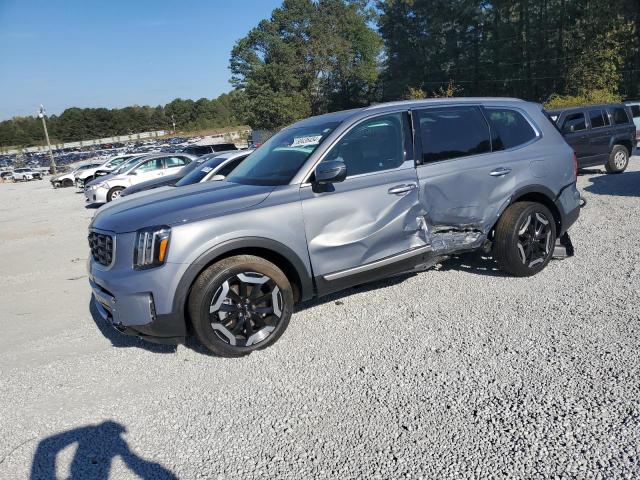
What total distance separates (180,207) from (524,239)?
10.9ft

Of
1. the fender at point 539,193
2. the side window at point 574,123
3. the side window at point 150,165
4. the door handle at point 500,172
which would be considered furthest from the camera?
the side window at point 150,165

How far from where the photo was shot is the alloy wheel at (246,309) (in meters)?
3.50

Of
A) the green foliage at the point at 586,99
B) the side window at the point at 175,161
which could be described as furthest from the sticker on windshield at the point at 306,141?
the green foliage at the point at 586,99

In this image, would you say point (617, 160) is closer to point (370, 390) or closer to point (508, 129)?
point (508, 129)

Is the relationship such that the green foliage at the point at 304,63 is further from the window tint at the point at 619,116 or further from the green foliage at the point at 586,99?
the window tint at the point at 619,116

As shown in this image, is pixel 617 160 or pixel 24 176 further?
pixel 24 176

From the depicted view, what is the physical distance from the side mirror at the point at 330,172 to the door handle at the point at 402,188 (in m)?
0.54

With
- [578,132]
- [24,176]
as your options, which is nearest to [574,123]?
[578,132]

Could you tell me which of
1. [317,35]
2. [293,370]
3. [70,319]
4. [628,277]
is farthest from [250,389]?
[317,35]

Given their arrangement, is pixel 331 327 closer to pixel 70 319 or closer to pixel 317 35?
pixel 70 319

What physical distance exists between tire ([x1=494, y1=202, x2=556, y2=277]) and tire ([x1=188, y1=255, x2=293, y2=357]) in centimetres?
227

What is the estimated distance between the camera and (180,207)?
11.8 ft

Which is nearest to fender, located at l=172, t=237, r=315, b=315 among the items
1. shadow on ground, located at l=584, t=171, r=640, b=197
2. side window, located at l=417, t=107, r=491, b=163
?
side window, located at l=417, t=107, r=491, b=163

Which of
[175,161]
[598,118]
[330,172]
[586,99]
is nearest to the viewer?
[330,172]
